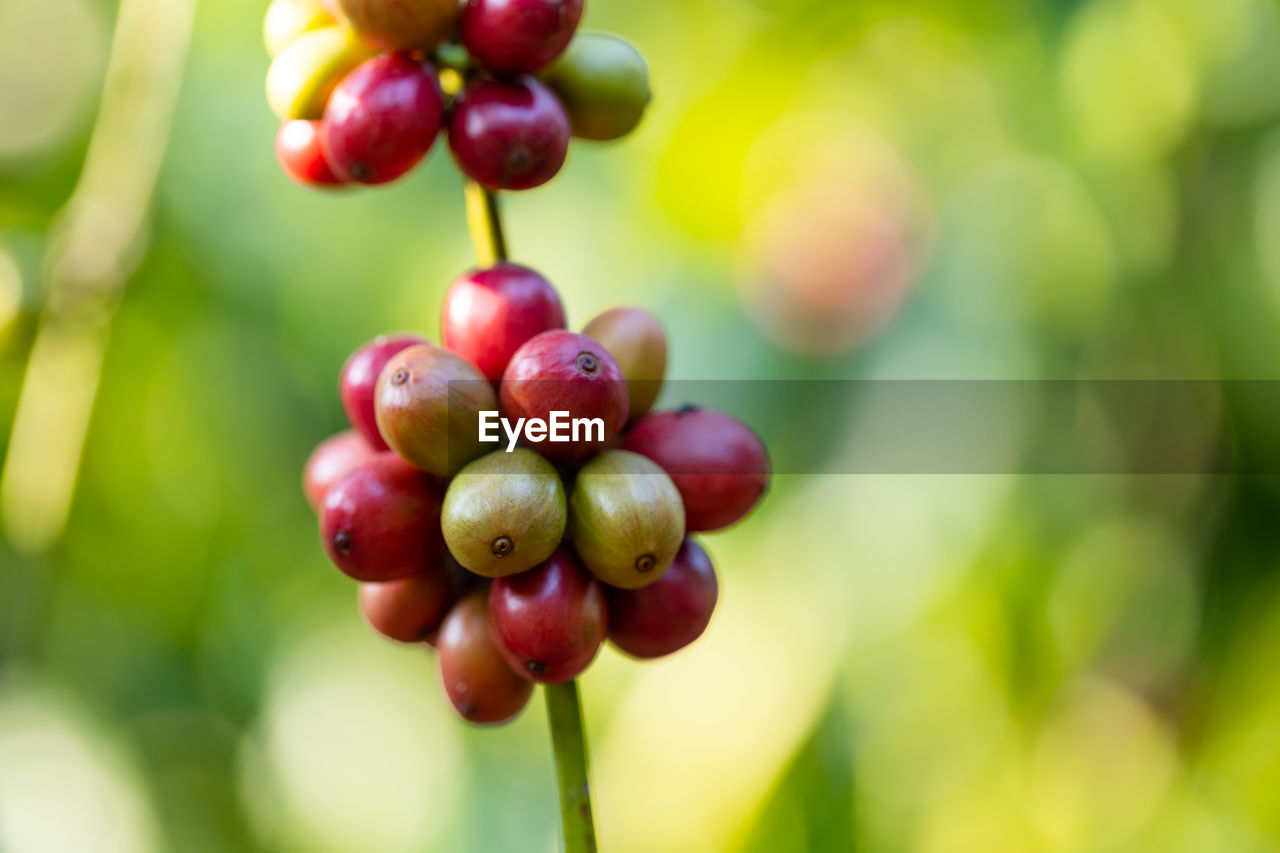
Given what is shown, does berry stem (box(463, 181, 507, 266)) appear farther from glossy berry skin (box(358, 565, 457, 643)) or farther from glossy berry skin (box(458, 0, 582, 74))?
glossy berry skin (box(358, 565, 457, 643))

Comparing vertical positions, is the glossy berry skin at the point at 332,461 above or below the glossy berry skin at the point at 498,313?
below

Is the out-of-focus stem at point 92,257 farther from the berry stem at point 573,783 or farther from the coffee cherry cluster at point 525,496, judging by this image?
the berry stem at point 573,783

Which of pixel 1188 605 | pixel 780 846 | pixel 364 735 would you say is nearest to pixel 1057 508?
pixel 1188 605

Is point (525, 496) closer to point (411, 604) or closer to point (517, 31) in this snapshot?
point (411, 604)

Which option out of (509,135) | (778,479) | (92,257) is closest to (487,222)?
(509,135)

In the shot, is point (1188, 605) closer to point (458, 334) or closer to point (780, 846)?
point (780, 846)

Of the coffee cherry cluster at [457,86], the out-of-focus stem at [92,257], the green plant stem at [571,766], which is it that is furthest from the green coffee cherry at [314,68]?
the out-of-focus stem at [92,257]

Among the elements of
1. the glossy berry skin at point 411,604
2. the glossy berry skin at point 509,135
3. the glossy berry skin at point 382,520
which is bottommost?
the glossy berry skin at point 411,604
